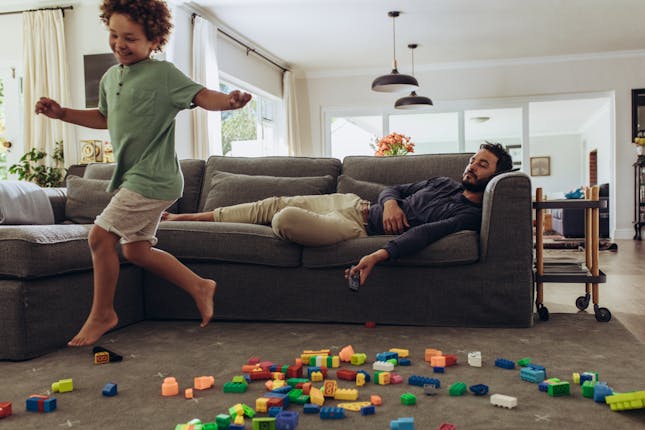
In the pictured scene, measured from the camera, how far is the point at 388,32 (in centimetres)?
705

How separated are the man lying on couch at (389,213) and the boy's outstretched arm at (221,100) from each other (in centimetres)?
77

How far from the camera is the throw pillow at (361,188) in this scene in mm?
3166

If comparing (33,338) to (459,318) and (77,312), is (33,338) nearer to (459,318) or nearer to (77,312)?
(77,312)

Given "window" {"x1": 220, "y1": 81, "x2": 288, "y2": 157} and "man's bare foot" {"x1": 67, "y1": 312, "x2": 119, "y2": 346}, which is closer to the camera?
"man's bare foot" {"x1": 67, "y1": 312, "x2": 119, "y2": 346}

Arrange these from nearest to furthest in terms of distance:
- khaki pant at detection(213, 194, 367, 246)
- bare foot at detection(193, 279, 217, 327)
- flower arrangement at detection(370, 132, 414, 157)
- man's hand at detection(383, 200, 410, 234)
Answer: bare foot at detection(193, 279, 217, 327) → khaki pant at detection(213, 194, 367, 246) → man's hand at detection(383, 200, 410, 234) → flower arrangement at detection(370, 132, 414, 157)

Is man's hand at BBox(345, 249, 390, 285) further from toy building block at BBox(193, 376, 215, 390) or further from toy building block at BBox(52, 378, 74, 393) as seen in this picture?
toy building block at BBox(52, 378, 74, 393)

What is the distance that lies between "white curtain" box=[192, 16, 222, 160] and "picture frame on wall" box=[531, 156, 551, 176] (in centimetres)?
1235

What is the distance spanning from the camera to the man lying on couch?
251cm

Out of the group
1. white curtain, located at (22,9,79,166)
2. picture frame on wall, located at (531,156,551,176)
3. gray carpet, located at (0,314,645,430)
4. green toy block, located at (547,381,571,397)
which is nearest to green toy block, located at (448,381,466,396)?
gray carpet, located at (0,314,645,430)

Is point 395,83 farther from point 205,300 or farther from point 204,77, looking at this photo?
point 205,300

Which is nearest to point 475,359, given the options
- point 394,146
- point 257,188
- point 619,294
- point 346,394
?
point 346,394

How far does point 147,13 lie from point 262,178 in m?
1.51

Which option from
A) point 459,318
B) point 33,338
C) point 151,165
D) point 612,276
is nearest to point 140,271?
point 33,338

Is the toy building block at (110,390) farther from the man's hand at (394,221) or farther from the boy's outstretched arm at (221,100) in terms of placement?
the man's hand at (394,221)
